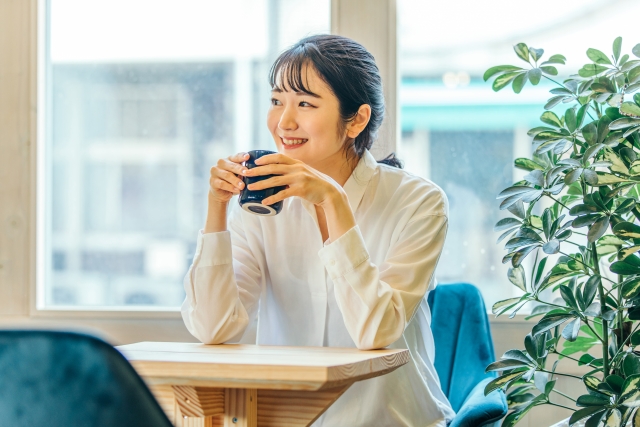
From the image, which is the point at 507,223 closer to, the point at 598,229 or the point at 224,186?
the point at 598,229

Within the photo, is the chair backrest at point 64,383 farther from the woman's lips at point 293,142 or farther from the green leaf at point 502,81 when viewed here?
the green leaf at point 502,81

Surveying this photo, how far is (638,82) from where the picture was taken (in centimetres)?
163

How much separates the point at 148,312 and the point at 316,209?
875 millimetres

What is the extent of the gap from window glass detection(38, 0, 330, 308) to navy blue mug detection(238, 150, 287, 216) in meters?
0.97

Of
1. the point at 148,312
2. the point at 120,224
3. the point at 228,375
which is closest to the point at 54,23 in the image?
the point at 120,224

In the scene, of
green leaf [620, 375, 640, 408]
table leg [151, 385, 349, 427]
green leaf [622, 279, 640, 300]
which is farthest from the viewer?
green leaf [622, 279, 640, 300]

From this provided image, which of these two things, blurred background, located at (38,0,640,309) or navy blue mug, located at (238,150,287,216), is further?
blurred background, located at (38,0,640,309)

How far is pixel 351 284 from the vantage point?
1.36 metres

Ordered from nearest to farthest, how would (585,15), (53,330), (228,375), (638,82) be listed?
(53,330), (228,375), (638,82), (585,15)

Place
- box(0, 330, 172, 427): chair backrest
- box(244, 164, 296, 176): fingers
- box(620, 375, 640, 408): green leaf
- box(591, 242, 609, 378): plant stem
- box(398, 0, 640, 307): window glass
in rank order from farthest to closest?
box(398, 0, 640, 307): window glass, box(591, 242, 609, 378): plant stem, box(620, 375, 640, 408): green leaf, box(244, 164, 296, 176): fingers, box(0, 330, 172, 427): chair backrest

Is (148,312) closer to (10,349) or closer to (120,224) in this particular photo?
(120,224)

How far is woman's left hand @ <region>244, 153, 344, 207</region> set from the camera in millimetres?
1315

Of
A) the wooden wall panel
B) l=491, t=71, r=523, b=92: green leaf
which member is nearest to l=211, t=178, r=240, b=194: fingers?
l=491, t=71, r=523, b=92: green leaf

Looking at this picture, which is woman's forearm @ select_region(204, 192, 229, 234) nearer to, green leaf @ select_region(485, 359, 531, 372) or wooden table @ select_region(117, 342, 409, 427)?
wooden table @ select_region(117, 342, 409, 427)
